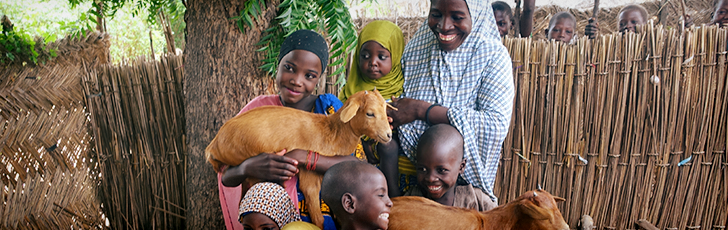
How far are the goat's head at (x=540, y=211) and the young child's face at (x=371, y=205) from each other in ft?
2.26

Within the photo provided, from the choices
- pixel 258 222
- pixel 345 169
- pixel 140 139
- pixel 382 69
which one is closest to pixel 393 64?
pixel 382 69

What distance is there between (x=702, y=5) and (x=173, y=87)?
8962 mm

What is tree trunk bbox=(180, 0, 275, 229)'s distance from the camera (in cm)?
333

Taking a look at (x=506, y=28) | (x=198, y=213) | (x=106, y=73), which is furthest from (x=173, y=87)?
(x=506, y=28)

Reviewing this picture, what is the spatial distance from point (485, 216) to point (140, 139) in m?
3.50

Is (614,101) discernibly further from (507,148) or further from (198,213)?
(198,213)

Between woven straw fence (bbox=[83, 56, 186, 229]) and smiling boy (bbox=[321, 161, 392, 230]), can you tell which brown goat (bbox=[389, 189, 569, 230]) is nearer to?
smiling boy (bbox=[321, 161, 392, 230])

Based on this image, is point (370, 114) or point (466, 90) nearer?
point (370, 114)

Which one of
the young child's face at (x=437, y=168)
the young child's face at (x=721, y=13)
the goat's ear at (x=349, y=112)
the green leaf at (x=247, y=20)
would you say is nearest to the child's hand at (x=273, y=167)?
the goat's ear at (x=349, y=112)

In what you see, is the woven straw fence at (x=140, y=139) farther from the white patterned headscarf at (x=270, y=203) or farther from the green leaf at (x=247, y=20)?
the white patterned headscarf at (x=270, y=203)

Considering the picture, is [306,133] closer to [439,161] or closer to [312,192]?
[312,192]

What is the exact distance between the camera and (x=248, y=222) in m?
2.21

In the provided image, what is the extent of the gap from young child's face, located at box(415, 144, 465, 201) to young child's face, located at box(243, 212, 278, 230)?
85 centimetres

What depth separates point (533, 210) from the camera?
2.11 m
